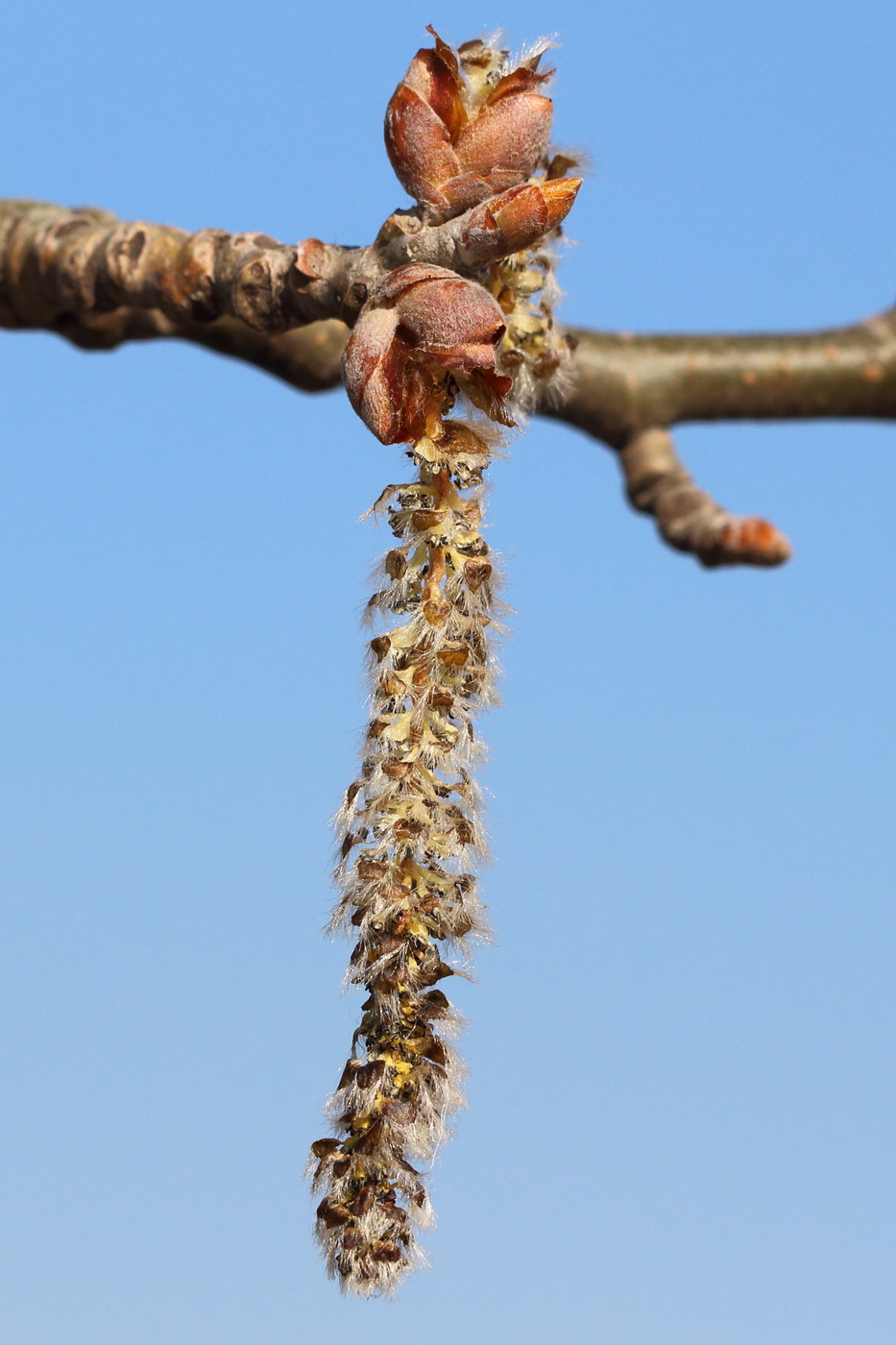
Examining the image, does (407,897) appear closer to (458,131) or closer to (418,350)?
(418,350)

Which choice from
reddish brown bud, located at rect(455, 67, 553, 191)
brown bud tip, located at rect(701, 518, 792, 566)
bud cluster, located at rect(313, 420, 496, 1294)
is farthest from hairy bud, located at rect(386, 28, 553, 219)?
brown bud tip, located at rect(701, 518, 792, 566)

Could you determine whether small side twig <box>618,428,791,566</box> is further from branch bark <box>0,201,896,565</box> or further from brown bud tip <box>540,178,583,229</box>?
brown bud tip <box>540,178,583,229</box>

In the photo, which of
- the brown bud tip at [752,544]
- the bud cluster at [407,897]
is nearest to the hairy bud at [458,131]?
the bud cluster at [407,897]

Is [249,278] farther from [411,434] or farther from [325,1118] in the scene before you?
[325,1118]

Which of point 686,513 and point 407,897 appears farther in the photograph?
point 686,513

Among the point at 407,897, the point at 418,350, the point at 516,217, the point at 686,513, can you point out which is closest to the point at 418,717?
the point at 407,897

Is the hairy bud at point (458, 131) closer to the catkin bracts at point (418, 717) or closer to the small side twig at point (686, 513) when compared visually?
the catkin bracts at point (418, 717)
